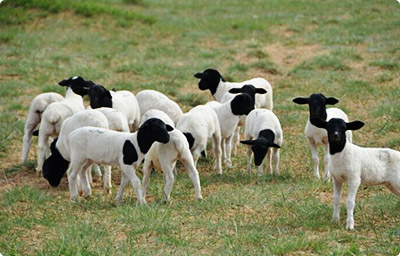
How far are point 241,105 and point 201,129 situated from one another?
1.17 m

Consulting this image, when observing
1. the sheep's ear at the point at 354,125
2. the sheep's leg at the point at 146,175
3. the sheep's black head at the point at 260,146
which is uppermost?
the sheep's ear at the point at 354,125

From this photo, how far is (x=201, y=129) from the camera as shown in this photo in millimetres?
10227

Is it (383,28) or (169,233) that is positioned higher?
(383,28)

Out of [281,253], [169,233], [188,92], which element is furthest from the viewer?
[188,92]

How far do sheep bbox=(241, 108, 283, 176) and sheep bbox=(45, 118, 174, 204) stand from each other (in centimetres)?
162

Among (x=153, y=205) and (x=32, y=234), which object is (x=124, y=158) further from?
(x=32, y=234)

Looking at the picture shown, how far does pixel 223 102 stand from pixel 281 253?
228 inches

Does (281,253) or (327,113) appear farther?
(327,113)

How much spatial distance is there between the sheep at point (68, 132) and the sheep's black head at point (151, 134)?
1144 millimetres

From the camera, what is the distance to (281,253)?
6730 mm

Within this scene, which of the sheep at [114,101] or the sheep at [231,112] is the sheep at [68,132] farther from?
the sheep at [231,112]

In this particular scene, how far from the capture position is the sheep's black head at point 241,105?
11.1 metres

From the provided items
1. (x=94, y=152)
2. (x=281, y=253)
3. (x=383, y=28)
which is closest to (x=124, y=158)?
(x=94, y=152)

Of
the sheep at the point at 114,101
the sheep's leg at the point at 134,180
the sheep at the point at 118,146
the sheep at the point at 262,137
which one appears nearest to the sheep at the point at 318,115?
the sheep at the point at 262,137
